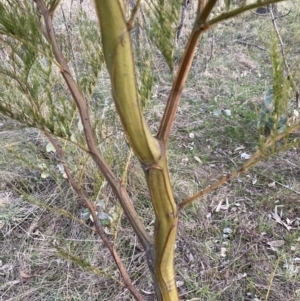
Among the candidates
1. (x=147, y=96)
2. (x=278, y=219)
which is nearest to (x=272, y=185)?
(x=278, y=219)

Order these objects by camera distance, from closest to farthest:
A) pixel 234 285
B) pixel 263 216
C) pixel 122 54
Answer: pixel 122 54, pixel 234 285, pixel 263 216

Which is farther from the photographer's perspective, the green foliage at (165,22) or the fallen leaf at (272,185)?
the fallen leaf at (272,185)

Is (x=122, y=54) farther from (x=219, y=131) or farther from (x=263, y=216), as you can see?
(x=219, y=131)

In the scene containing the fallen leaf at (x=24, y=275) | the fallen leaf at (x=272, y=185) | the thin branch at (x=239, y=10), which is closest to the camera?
the thin branch at (x=239, y=10)

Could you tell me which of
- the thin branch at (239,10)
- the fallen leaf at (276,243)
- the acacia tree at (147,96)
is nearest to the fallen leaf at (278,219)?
the fallen leaf at (276,243)

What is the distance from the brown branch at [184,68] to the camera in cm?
45

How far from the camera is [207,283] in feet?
5.38

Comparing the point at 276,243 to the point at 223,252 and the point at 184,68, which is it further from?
the point at 184,68

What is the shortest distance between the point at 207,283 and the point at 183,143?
102 cm

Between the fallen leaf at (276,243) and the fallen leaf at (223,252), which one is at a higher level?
the fallen leaf at (223,252)

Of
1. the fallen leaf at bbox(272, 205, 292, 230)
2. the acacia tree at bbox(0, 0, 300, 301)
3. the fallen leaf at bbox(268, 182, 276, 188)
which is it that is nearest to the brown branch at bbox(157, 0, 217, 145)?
the acacia tree at bbox(0, 0, 300, 301)

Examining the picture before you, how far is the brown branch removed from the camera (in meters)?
A: 0.45

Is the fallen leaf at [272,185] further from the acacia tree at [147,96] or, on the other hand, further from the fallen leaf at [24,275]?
the acacia tree at [147,96]

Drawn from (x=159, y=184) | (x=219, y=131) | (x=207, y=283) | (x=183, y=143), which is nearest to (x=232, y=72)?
(x=219, y=131)
